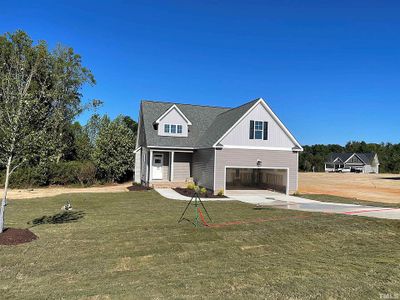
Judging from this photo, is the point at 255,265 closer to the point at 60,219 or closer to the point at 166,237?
the point at 166,237

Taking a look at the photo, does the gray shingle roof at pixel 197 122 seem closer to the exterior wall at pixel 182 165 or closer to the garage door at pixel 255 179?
the exterior wall at pixel 182 165

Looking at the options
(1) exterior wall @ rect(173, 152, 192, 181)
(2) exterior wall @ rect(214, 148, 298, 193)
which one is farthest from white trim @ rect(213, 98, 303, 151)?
(1) exterior wall @ rect(173, 152, 192, 181)

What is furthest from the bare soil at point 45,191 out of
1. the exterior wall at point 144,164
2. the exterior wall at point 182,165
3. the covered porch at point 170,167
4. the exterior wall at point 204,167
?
the exterior wall at point 204,167

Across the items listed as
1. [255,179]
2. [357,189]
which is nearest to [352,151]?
[357,189]

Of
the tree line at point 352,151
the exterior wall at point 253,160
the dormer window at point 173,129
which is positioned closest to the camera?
the exterior wall at point 253,160

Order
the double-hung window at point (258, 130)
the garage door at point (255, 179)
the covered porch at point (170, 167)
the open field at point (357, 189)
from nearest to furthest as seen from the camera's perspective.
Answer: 1. the double-hung window at point (258, 130)
2. the open field at point (357, 189)
3. the garage door at point (255, 179)
4. the covered porch at point (170, 167)

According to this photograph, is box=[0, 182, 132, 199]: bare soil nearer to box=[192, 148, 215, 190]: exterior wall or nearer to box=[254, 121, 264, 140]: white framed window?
box=[192, 148, 215, 190]: exterior wall

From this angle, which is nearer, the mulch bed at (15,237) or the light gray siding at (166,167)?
the mulch bed at (15,237)

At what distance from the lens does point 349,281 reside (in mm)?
6242

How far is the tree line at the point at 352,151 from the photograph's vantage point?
89750 millimetres

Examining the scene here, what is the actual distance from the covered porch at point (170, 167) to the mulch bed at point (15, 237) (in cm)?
1619

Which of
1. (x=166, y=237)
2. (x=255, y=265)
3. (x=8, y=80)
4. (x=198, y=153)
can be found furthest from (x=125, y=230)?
(x=198, y=153)

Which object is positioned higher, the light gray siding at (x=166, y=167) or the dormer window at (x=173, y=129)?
the dormer window at (x=173, y=129)

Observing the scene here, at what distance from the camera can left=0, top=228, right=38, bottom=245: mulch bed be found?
8.78 metres
